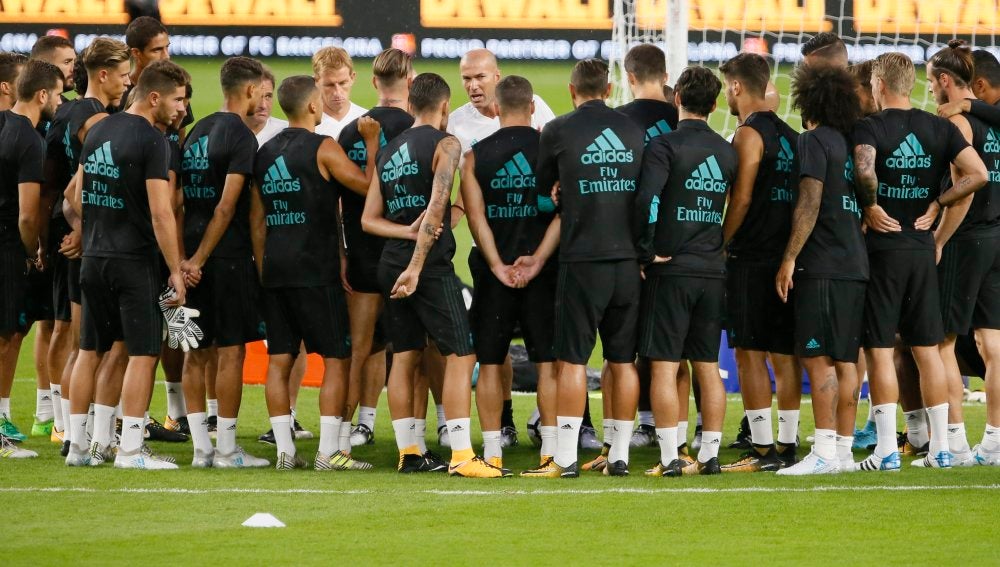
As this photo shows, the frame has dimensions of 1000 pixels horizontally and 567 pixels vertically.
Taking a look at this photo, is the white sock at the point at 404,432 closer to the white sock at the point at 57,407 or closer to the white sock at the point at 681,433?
the white sock at the point at 681,433

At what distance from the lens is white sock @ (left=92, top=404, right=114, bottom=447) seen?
7961 millimetres

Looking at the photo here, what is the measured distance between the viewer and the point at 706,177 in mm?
7512

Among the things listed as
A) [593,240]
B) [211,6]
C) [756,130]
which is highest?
[211,6]

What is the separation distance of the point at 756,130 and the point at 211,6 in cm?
1190

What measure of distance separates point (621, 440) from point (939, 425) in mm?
1861

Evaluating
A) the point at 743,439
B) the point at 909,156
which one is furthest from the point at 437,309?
the point at 909,156

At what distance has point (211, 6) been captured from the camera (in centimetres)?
1811

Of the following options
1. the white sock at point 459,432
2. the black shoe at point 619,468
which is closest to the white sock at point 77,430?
the white sock at point 459,432

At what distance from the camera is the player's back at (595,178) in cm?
739

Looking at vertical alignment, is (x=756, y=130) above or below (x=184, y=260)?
above

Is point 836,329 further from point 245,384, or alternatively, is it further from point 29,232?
point 245,384

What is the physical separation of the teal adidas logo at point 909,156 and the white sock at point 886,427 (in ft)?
4.36

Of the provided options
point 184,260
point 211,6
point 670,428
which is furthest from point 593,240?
point 211,6

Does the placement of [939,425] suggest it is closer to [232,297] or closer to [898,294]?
[898,294]
